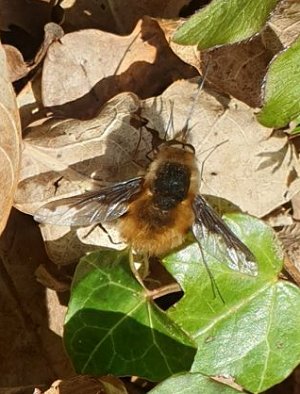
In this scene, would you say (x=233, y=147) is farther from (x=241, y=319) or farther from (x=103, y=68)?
(x=241, y=319)

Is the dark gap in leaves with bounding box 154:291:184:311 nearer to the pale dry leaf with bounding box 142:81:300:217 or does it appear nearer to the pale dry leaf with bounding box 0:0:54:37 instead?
the pale dry leaf with bounding box 142:81:300:217

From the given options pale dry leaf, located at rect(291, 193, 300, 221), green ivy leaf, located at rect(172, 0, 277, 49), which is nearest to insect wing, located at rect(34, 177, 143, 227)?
green ivy leaf, located at rect(172, 0, 277, 49)

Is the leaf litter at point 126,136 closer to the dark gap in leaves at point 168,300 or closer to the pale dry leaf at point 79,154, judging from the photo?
the pale dry leaf at point 79,154

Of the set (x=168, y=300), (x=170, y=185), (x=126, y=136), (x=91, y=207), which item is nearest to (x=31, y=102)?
(x=126, y=136)

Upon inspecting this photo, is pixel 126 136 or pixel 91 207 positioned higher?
pixel 126 136

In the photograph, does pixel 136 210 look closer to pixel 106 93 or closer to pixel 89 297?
pixel 89 297

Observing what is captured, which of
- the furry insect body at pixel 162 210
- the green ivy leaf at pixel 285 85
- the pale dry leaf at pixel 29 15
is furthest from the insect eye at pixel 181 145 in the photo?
the pale dry leaf at pixel 29 15
